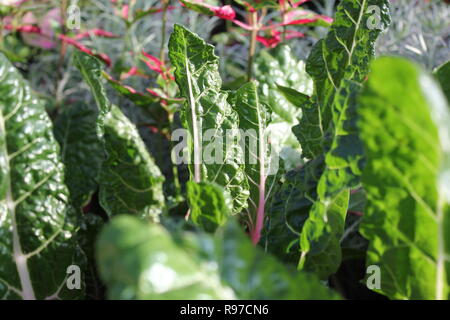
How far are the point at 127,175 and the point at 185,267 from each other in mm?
308

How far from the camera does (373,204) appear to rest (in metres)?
0.47

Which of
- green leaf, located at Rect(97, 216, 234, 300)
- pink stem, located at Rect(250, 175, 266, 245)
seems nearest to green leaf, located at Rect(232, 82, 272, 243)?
pink stem, located at Rect(250, 175, 266, 245)

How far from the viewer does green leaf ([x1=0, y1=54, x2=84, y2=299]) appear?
24.2 inches

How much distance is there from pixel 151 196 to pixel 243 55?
96 centimetres

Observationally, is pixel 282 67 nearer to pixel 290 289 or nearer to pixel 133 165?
pixel 133 165

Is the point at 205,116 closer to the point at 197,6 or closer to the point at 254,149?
the point at 254,149

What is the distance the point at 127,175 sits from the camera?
0.66m

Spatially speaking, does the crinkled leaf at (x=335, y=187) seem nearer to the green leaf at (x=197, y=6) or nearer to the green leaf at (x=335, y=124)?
the green leaf at (x=335, y=124)

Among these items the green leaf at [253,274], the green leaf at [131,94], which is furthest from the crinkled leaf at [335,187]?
the green leaf at [131,94]

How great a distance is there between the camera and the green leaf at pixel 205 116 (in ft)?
2.23

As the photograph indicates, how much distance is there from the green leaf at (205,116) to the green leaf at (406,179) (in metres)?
0.24

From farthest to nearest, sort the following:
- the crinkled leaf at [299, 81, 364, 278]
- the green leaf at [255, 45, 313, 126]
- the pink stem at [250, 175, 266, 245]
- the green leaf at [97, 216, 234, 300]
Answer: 1. the green leaf at [255, 45, 313, 126]
2. the pink stem at [250, 175, 266, 245]
3. the crinkled leaf at [299, 81, 364, 278]
4. the green leaf at [97, 216, 234, 300]

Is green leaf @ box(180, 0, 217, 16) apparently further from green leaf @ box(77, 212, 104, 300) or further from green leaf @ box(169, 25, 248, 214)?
green leaf @ box(77, 212, 104, 300)

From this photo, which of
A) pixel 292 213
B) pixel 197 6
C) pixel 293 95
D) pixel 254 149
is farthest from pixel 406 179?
pixel 197 6
